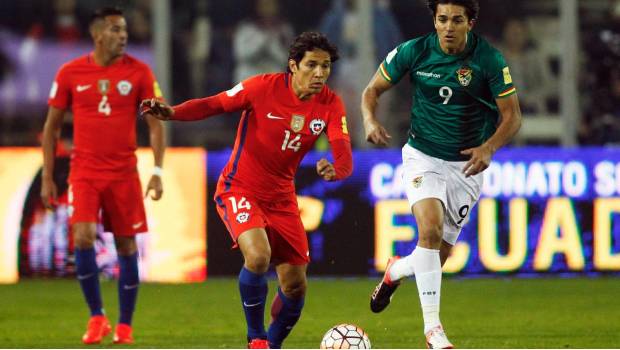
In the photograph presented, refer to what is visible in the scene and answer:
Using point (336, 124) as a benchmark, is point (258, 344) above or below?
below

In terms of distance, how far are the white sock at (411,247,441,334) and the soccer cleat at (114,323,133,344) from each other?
6.58ft

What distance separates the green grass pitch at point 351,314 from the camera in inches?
362

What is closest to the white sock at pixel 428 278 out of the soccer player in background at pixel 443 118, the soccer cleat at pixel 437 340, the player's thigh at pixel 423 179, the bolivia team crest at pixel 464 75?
the soccer player in background at pixel 443 118

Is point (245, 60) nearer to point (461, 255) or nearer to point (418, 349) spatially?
point (461, 255)

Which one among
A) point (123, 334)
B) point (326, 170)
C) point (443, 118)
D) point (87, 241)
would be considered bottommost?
point (123, 334)

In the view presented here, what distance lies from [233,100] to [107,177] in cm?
168

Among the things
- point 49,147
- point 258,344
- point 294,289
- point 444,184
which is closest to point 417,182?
point 444,184

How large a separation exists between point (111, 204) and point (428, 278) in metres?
2.38

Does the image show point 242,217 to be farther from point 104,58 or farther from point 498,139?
point 104,58

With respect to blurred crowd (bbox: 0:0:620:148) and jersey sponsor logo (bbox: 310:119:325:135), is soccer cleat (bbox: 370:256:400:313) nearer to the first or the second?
jersey sponsor logo (bbox: 310:119:325:135)

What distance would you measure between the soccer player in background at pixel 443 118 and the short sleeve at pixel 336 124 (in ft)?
0.45

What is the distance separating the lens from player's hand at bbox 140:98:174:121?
7.82 meters

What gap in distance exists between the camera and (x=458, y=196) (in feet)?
28.0

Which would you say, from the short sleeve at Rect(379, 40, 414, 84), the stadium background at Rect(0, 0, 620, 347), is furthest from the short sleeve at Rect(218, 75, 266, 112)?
the stadium background at Rect(0, 0, 620, 347)
